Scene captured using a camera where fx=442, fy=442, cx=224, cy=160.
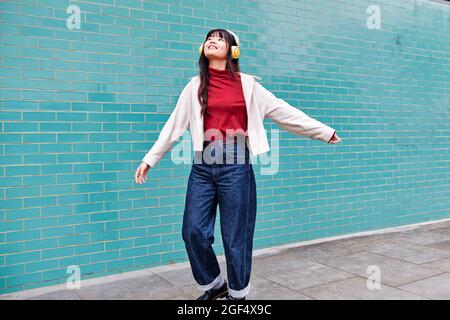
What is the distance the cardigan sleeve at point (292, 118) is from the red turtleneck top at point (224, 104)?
0.56ft

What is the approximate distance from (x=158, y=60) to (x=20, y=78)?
132 cm

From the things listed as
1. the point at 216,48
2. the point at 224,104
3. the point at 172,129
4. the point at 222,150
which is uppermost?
the point at 216,48

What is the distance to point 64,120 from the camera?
4.00m

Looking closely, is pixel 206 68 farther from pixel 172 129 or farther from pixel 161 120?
pixel 161 120

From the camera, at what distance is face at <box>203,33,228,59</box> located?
3.15 m

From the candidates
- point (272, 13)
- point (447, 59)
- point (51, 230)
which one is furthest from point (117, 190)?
point (447, 59)

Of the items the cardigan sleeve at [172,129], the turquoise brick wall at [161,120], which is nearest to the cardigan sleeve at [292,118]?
the cardigan sleeve at [172,129]

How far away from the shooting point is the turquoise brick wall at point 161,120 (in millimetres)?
3859

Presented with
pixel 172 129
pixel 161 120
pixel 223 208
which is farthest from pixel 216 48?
pixel 161 120

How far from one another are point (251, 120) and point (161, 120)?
154 cm

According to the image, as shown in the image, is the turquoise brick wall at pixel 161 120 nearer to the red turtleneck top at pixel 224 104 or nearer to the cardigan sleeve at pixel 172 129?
the cardigan sleeve at pixel 172 129

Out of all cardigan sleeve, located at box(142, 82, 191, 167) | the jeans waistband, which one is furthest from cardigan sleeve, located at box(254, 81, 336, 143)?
cardigan sleeve, located at box(142, 82, 191, 167)

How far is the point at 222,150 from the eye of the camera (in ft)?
10.3

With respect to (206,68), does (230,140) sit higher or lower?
lower
